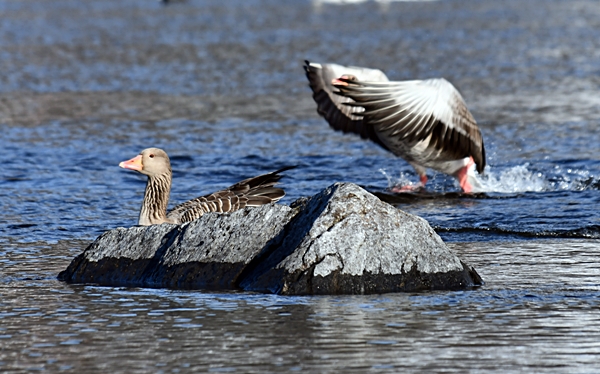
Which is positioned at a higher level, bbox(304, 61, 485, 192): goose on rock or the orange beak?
bbox(304, 61, 485, 192): goose on rock

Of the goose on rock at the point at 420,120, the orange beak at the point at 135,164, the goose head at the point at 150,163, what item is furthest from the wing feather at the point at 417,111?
the orange beak at the point at 135,164

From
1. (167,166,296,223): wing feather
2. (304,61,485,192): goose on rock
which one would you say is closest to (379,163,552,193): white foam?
(304,61,485,192): goose on rock

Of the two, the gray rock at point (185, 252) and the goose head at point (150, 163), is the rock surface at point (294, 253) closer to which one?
the gray rock at point (185, 252)

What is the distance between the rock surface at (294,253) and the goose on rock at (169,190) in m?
0.93

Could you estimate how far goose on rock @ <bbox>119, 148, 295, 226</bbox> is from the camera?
26.6 feet

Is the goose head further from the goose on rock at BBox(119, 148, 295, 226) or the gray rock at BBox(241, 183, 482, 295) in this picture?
the gray rock at BBox(241, 183, 482, 295)

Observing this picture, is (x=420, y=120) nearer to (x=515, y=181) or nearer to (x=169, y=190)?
(x=515, y=181)

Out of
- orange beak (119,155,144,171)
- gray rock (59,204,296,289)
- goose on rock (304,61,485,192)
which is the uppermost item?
goose on rock (304,61,485,192)

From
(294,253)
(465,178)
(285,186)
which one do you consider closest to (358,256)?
(294,253)

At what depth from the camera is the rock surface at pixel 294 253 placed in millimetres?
6305

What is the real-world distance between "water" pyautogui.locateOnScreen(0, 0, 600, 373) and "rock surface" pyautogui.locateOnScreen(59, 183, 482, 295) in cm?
20

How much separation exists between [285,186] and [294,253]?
15.8 feet

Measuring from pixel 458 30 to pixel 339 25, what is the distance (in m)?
6.04

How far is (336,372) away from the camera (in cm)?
466
